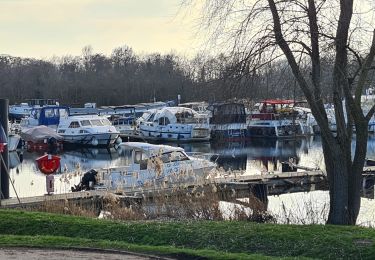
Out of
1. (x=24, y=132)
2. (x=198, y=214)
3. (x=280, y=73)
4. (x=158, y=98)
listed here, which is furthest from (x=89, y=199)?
(x=158, y=98)

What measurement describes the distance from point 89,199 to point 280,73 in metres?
8.05

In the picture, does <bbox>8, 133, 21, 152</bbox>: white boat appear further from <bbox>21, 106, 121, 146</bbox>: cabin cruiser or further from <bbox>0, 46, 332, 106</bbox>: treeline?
<bbox>0, 46, 332, 106</bbox>: treeline

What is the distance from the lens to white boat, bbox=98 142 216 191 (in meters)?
20.6

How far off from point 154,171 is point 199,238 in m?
13.0

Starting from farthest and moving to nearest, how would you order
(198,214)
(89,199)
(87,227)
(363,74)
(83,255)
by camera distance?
1. (89,199)
2. (198,214)
3. (363,74)
4. (87,227)
5. (83,255)

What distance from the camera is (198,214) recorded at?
15766mm

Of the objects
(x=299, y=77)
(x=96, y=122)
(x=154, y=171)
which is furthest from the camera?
(x=96, y=122)

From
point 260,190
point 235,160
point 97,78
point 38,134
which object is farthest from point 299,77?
point 97,78

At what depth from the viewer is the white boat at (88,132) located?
58719mm

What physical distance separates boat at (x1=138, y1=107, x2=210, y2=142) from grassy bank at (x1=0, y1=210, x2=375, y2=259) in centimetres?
4905

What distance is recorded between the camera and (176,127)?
6300cm

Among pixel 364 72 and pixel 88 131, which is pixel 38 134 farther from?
pixel 364 72

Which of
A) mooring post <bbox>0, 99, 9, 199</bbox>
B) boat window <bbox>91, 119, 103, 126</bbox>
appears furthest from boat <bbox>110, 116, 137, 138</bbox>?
mooring post <bbox>0, 99, 9, 199</bbox>

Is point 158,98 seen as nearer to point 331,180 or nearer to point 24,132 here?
point 24,132
